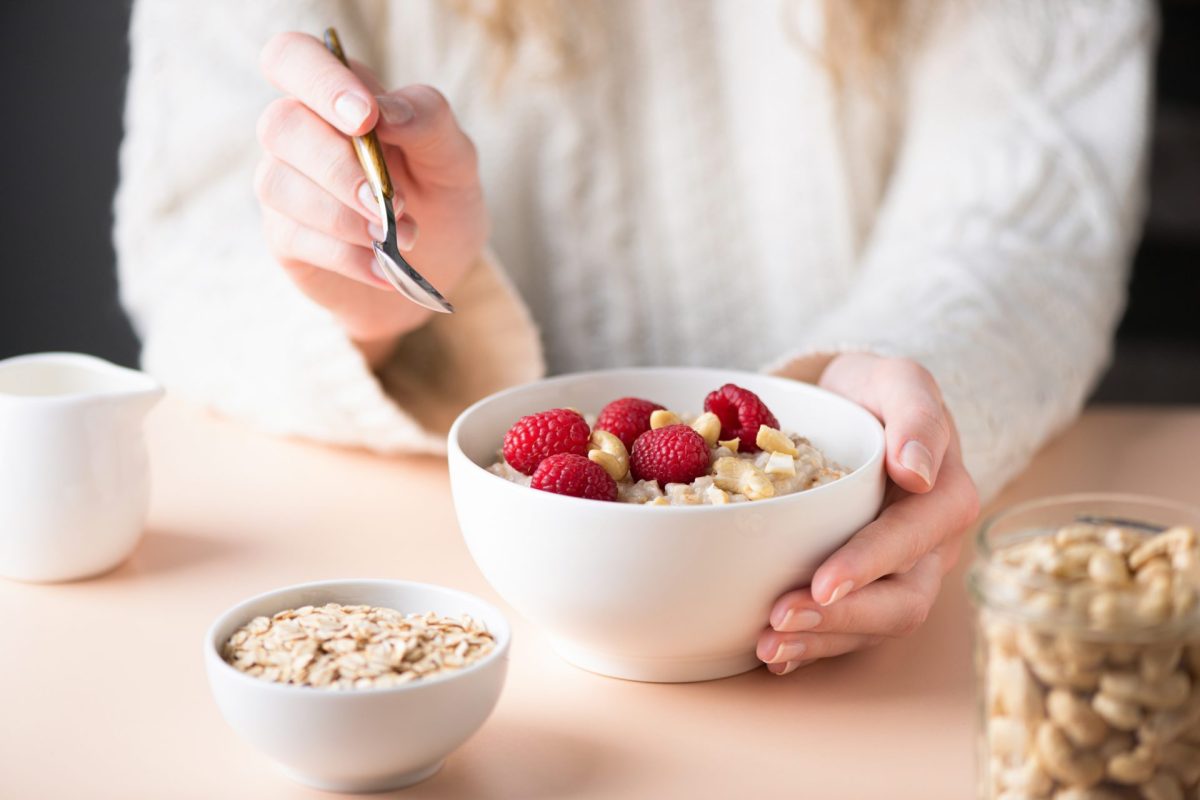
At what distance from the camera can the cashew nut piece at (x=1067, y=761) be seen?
498 mm

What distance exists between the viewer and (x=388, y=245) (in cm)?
80

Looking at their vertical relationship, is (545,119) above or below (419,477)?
above

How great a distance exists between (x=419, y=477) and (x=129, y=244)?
45 cm

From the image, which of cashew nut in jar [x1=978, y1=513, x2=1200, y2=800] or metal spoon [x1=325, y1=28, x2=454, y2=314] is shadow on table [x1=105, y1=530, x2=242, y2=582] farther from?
cashew nut in jar [x1=978, y1=513, x2=1200, y2=800]

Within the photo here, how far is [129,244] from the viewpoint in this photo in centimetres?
126

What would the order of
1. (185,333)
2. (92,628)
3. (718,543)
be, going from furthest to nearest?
(185,333) < (92,628) < (718,543)

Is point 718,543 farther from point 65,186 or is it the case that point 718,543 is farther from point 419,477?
point 65,186

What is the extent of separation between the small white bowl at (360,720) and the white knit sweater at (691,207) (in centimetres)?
48

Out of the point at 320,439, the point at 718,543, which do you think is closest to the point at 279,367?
the point at 320,439

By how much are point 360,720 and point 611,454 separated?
228 mm

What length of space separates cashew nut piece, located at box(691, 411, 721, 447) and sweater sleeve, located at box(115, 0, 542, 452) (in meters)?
0.38

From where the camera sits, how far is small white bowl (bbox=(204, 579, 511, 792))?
56 cm

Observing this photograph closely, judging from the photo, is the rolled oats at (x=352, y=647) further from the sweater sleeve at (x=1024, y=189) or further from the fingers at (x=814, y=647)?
the sweater sleeve at (x=1024, y=189)

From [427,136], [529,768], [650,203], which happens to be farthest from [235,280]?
[529,768]
